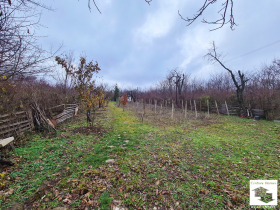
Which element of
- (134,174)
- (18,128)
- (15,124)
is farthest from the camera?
A: (18,128)

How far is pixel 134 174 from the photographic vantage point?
2.69 m

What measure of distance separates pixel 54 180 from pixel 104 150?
1575mm

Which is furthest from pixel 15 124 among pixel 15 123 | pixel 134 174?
pixel 134 174

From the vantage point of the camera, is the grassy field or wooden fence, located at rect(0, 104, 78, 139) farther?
wooden fence, located at rect(0, 104, 78, 139)

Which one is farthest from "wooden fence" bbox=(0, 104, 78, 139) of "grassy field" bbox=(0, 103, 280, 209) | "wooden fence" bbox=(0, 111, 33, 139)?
"grassy field" bbox=(0, 103, 280, 209)

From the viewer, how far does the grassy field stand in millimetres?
1987

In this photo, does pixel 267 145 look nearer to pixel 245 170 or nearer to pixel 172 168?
pixel 245 170

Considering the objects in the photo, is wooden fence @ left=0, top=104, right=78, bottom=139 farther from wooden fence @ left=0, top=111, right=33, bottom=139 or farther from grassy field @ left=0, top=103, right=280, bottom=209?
grassy field @ left=0, top=103, right=280, bottom=209

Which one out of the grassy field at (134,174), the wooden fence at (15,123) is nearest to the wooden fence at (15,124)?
the wooden fence at (15,123)

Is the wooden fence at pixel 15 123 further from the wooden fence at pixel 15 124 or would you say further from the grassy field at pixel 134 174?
the grassy field at pixel 134 174

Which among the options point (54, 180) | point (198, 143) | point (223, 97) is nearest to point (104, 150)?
point (54, 180)

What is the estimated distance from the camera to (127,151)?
3.84m

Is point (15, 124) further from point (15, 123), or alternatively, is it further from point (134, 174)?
point (134, 174)

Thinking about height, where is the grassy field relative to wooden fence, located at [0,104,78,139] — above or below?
below
